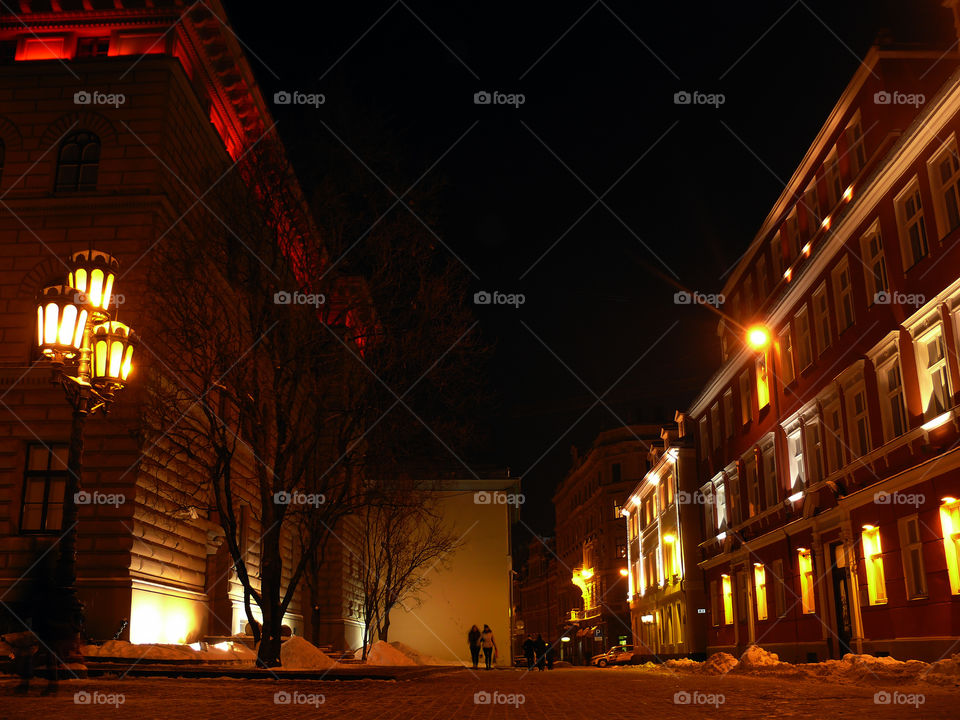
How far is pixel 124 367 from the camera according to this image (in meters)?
13.3

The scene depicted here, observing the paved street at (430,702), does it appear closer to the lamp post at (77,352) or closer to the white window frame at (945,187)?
the lamp post at (77,352)

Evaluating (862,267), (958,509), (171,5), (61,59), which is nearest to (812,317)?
(862,267)

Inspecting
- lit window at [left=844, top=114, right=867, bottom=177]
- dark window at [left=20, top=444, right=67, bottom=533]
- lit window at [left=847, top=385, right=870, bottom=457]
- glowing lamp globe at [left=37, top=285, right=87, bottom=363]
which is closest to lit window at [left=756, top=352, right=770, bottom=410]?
lit window at [left=847, top=385, right=870, bottom=457]

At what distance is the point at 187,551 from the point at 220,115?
1463cm

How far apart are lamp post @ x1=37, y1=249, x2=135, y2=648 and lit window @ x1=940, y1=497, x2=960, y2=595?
14.0 m

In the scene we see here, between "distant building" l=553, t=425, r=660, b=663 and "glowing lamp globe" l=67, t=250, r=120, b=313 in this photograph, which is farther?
"distant building" l=553, t=425, r=660, b=663

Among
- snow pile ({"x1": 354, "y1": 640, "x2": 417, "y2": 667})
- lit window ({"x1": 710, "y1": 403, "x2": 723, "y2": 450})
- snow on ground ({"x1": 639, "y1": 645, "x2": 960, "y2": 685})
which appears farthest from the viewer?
lit window ({"x1": 710, "y1": 403, "x2": 723, "y2": 450})

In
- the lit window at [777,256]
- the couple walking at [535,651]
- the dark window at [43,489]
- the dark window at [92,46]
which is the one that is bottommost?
the couple walking at [535,651]

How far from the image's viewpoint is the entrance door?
22547 mm

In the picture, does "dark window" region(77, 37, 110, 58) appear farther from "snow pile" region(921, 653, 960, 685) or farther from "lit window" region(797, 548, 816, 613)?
"snow pile" region(921, 653, 960, 685)

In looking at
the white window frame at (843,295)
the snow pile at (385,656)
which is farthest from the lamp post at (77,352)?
the snow pile at (385,656)

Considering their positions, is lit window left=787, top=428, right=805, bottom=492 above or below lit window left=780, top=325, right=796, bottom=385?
below

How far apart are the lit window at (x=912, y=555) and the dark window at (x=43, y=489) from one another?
18.9 meters

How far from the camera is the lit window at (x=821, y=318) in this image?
23.7m
